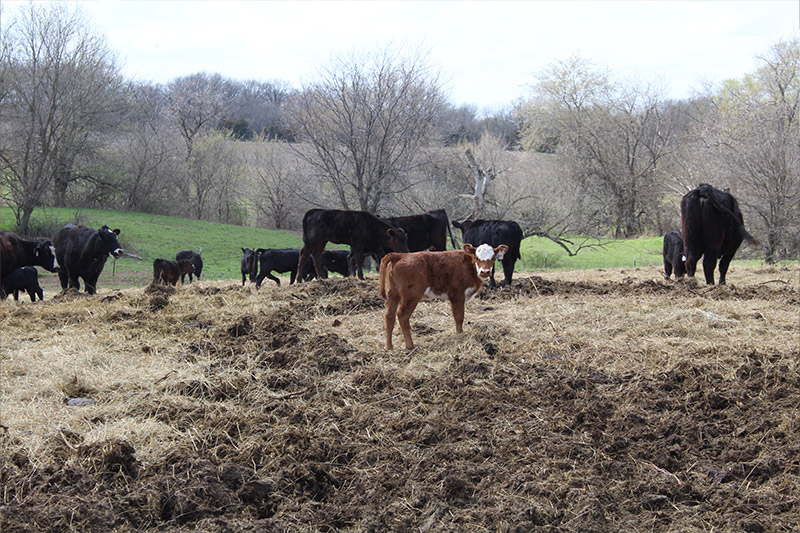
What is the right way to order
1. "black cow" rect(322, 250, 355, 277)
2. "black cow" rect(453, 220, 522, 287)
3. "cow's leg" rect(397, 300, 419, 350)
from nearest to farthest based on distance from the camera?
"cow's leg" rect(397, 300, 419, 350) < "black cow" rect(453, 220, 522, 287) < "black cow" rect(322, 250, 355, 277)

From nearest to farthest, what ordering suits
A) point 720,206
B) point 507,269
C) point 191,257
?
point 720,206, point 507,269, point 191,257

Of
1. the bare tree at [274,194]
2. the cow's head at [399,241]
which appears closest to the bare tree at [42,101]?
the bare tree at [274,194]

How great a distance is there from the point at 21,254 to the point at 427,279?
1245cm

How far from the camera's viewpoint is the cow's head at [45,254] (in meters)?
15.5

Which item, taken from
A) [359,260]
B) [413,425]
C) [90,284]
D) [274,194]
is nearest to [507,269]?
[359,260]

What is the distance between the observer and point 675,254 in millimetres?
14492

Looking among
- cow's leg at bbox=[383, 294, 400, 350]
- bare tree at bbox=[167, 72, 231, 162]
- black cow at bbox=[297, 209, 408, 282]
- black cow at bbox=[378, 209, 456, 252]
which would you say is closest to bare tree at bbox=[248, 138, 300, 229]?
bare tree at bbox=[167, 72, 231, 162]

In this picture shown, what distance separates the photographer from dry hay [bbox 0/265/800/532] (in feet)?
12.9

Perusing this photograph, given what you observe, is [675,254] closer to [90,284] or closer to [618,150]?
[90,284]

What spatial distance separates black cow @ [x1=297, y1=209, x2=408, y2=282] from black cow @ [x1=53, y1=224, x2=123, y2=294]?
13.4 feet

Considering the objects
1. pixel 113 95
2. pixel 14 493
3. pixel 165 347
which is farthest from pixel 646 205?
pixel 14 493

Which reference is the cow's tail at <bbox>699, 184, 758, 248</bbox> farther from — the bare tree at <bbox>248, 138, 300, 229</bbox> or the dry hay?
the bare tree at <bbox>248, 138, 300, 229</bbox>

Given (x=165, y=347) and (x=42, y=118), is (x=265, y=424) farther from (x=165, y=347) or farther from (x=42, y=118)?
(x=42, y=118)

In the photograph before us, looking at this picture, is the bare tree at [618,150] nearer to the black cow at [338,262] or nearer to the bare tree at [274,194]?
the bare tree at [274,194]
